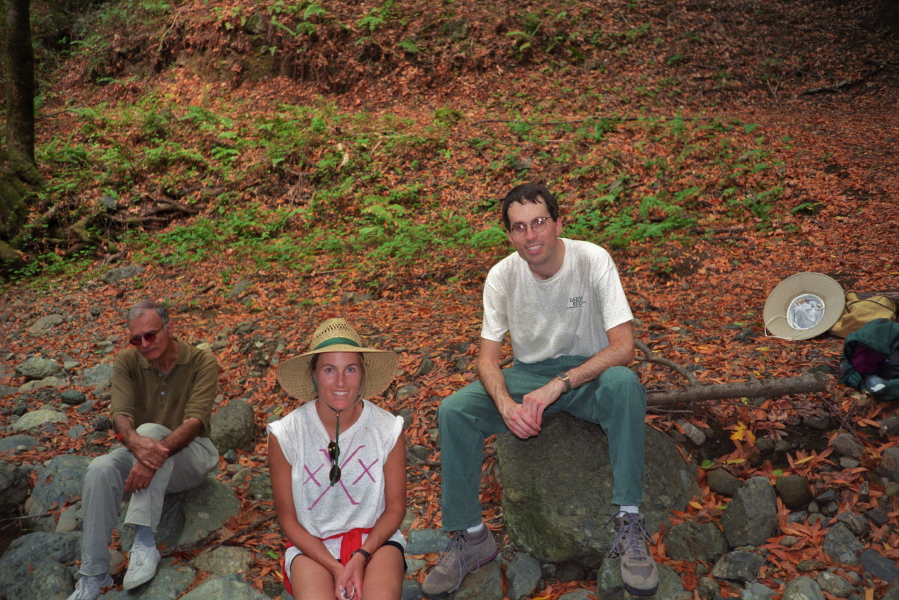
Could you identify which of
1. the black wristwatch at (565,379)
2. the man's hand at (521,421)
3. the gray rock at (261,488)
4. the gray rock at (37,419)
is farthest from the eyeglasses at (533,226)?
the gray rock at (37,419)

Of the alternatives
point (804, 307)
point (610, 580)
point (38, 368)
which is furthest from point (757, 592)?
point (38, 368)

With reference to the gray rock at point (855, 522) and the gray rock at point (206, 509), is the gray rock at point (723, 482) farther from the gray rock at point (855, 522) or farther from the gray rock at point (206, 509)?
the gray rock at point (206, 509)

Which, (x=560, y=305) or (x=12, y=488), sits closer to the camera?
(x=560, y=305)

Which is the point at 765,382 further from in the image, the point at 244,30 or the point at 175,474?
the point at 244,30

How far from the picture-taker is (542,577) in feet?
12.2

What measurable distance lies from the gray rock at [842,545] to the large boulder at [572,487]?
75 cm

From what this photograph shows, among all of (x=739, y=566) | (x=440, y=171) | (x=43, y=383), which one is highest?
(x=440, y=171)

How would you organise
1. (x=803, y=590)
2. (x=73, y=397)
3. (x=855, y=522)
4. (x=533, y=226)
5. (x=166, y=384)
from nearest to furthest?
(x=803, y=590) < (x=855, y=522) < (x=533, y=226) < (x=166, y=384) < (x=73, y=397)

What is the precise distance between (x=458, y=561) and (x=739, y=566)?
1565 mm

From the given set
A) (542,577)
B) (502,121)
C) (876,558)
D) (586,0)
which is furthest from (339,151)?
(876,558)

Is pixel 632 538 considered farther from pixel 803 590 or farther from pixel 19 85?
pixel 19 85

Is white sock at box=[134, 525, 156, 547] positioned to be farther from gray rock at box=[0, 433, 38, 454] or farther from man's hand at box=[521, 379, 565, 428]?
gray rock at box=[0, 433, 38, 454]

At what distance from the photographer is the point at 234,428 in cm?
581

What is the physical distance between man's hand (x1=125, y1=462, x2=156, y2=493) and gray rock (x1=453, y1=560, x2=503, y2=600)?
2066 mm
